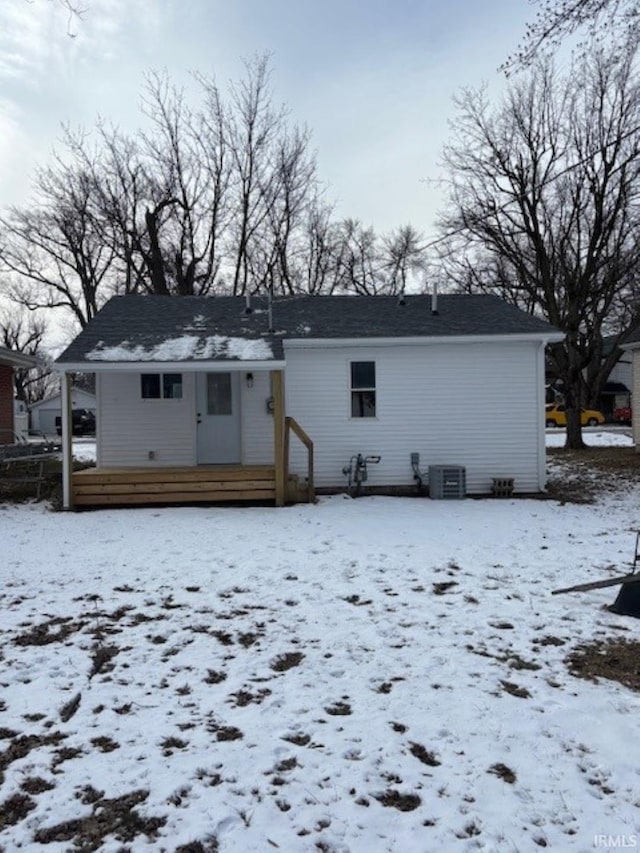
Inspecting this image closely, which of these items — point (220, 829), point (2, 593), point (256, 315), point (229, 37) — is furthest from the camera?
point (256, 315)

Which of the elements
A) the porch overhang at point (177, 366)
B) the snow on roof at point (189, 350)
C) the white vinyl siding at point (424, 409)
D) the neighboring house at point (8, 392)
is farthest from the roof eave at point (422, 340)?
the neighboring house at point (8, 392)

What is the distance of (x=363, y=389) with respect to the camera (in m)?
11.1

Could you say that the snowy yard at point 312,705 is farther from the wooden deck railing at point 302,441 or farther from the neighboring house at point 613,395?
the neighboring house at point 613,395

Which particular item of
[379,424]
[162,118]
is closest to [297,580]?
[379,424]

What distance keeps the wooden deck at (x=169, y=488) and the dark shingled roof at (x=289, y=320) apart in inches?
80.8

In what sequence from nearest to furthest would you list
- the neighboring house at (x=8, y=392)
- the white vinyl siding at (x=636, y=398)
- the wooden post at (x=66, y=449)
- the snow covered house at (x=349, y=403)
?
the wooden post at (x=66, y=449), the snow covered house at (x=349, y=403), the neighboring house at (x=8, y=392), the white vinyl siding at (x=636, y=398)

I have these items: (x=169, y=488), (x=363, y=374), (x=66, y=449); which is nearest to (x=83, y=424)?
(x=66, y=449)

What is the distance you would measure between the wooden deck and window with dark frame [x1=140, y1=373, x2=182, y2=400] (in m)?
1.93

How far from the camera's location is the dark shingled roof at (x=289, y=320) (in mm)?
10758

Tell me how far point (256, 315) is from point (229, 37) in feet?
16.3

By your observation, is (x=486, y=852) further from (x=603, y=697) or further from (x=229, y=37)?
(x=229, y=37)

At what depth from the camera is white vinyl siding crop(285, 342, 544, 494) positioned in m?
11.0

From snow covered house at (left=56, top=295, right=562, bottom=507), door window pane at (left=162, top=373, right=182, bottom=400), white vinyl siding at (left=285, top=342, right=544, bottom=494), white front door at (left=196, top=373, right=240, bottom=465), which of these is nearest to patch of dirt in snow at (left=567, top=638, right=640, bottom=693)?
snow covered house at (left=56, top=295, right=562, bottom=507)

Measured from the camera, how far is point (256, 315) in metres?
12.2
